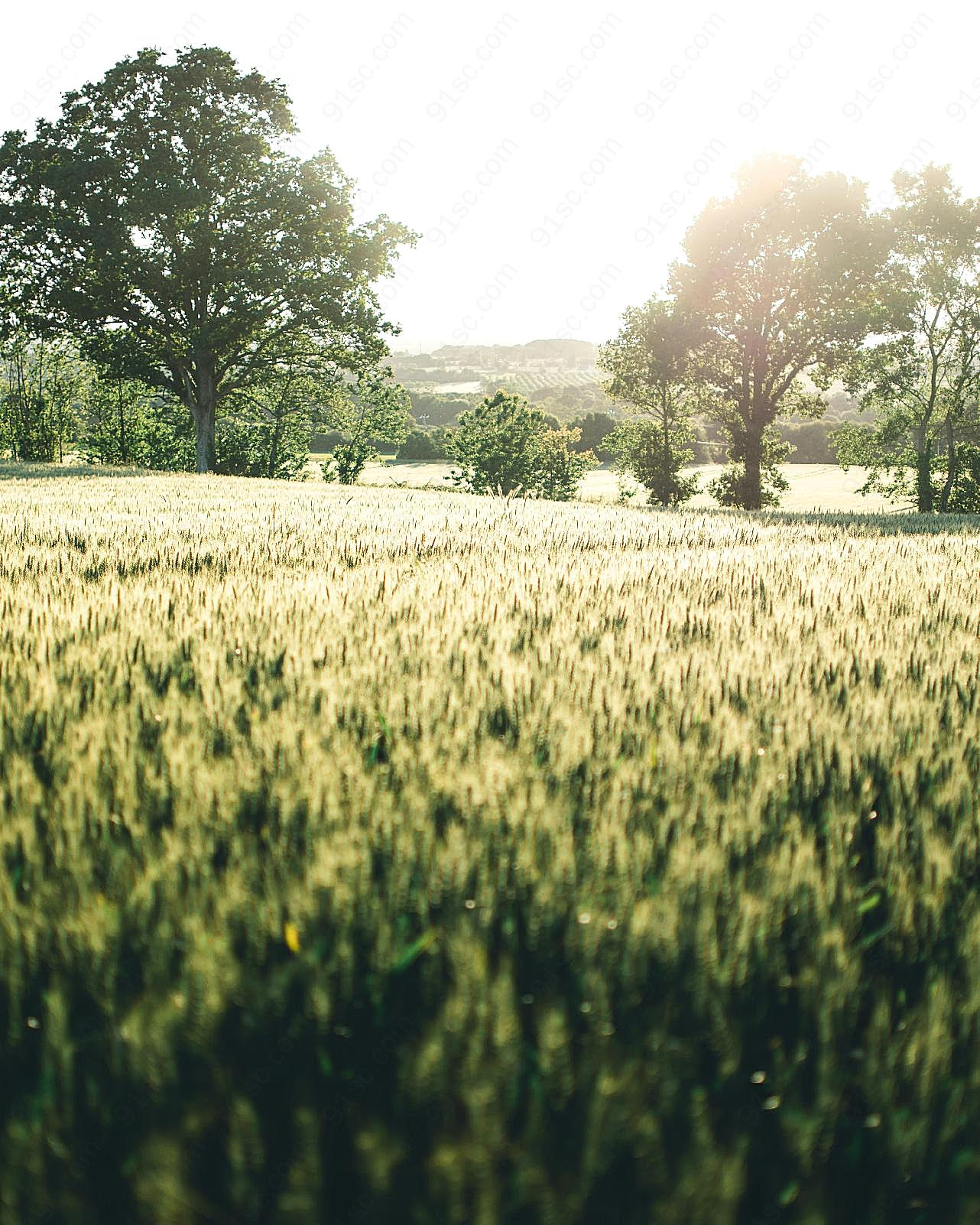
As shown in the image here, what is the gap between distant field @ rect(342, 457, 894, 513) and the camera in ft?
174

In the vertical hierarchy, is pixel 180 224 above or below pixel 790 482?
above

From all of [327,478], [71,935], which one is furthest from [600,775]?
[327,478]

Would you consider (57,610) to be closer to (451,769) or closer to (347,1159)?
(451,769)

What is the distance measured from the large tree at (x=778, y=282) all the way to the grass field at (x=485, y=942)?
36.4 metres

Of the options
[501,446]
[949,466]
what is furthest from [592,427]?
[949,466]

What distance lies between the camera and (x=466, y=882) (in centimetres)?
107

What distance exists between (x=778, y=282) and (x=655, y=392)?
1267 cm

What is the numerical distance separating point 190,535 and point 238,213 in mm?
28633

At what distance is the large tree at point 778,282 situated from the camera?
3253 cm

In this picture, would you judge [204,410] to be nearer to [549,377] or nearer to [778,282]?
[778,282]

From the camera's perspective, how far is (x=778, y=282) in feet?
111

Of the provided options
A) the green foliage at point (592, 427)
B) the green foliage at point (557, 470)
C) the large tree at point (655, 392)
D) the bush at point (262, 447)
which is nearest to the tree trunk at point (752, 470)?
the large tree at point (655, 392)

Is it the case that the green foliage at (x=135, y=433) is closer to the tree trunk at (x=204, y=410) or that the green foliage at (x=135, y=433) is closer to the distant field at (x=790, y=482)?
the distant field at (x=790, y=482)

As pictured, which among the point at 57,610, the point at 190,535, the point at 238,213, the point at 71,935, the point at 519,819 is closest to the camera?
the point at 71,935
